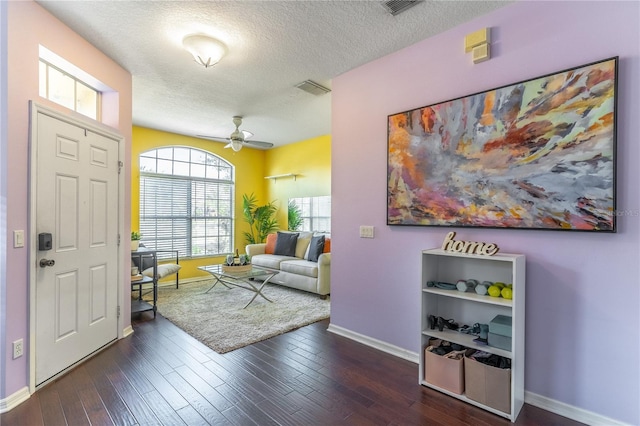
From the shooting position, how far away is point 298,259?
5.46m

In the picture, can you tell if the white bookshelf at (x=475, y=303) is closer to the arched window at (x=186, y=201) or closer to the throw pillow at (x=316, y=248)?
the throw pillow at (x=316, y=248)

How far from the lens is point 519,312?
2.01m

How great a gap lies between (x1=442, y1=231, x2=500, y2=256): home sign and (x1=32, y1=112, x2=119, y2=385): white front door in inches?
121

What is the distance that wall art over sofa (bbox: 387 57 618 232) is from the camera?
1.86 metres

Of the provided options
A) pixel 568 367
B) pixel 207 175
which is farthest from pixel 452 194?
pixel 207 175

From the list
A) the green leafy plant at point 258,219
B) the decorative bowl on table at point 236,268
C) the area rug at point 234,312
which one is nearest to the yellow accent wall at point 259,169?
the green leafy plant at point 258,219

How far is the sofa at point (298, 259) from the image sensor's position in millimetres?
4734

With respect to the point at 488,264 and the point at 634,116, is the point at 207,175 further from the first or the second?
the point at 634,116

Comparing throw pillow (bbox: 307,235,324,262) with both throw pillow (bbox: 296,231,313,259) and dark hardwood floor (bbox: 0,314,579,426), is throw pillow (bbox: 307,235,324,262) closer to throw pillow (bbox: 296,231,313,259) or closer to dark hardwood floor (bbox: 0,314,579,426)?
throw pillow (bbox: 296,231,313,259)

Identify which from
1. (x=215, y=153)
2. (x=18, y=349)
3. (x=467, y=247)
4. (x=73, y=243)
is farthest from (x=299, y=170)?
(x=18, y=349)

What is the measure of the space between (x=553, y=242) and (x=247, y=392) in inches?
93.4

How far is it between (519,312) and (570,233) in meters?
0.61

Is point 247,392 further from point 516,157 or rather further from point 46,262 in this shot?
point 516,157

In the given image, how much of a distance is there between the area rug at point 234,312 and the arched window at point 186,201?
1106 mm
